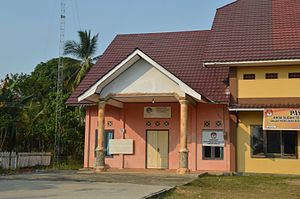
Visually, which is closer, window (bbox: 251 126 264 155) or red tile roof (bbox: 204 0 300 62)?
red tile roof (bbox: 204 0 300 62)

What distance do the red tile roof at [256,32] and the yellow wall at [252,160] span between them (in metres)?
2.84

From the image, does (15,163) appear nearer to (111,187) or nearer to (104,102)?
(104,102)

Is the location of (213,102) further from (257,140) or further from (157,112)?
(157,112)

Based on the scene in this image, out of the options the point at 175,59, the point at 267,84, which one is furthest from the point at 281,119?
the point at 175,59

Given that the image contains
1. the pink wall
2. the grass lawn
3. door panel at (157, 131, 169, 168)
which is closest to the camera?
the grass lawn

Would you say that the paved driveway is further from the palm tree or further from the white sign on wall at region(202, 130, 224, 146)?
the palm tree

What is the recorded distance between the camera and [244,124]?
18656 millimetres

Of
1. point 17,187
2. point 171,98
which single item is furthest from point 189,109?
point 17,187

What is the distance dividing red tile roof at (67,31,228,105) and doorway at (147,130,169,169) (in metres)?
3.05

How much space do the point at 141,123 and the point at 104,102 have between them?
3048 mm

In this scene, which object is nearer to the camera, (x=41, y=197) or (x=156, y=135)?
(x=41, y=197)

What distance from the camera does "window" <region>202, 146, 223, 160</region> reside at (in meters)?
19.0

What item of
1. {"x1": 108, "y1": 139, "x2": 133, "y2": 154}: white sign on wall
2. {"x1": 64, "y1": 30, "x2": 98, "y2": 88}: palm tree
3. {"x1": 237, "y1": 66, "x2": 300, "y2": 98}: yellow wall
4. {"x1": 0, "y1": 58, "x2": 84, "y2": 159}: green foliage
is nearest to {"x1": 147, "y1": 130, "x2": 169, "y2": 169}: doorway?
{"x1": 108, "y1": 139, "x2": 133, "y2": 154}: white sign on wall

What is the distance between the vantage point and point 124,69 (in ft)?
59.6
